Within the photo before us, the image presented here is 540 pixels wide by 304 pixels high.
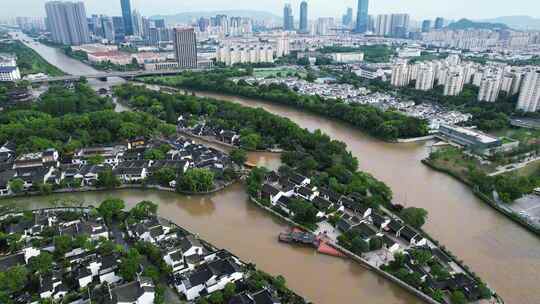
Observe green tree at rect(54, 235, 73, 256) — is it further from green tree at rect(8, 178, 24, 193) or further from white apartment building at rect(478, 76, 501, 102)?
white apartment building at rect(478, 76, 501, 102)

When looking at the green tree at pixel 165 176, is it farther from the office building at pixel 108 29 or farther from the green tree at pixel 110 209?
the office building at pixel 108 29

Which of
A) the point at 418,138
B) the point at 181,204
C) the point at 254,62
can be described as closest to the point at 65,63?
the point at 254,62

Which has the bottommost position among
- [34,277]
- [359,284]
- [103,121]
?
[359,284]

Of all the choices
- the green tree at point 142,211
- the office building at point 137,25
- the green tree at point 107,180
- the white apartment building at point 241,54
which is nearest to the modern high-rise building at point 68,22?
the office building at point 137,25

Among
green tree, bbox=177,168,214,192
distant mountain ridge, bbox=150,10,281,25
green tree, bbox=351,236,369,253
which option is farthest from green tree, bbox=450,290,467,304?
distant mountain ridge, bbox=150,10,281,25

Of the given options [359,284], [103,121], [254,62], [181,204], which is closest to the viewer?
[359,284]

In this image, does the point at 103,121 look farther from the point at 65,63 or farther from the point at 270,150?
the point at 65,63
